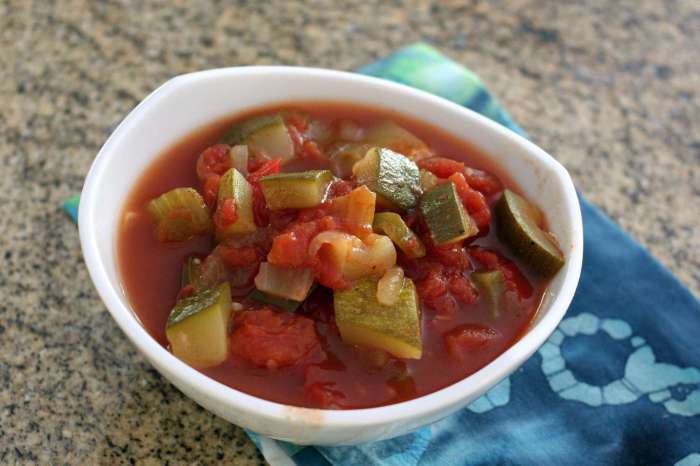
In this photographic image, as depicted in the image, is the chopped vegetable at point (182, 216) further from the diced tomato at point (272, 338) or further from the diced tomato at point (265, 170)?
the diced tomato at point (272, 338)

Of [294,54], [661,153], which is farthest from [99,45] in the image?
[661,153]

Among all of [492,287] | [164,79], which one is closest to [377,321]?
[492,287]

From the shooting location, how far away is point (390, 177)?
162 cm

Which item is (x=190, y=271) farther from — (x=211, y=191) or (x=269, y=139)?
(x=269, y=139)

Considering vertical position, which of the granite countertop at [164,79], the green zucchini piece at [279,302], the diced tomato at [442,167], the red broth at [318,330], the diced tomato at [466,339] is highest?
the diced tomato at [442,167]

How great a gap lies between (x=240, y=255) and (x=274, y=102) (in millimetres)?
540

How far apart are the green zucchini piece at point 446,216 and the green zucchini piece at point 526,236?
10cm

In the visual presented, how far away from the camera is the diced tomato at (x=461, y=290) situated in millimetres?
1574

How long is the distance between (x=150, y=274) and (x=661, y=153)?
1.72 metres

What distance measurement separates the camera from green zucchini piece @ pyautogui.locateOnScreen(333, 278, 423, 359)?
144 centimetres

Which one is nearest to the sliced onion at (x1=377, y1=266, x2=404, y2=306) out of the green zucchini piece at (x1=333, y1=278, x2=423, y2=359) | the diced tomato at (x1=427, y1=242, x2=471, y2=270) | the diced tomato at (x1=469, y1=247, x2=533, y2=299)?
the green zucchini piece at (x1=333, y1=278, x2=423, y2=359)

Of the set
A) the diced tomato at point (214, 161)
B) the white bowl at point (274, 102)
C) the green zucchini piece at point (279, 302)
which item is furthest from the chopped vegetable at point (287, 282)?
the diced tomato at point (214, 161)

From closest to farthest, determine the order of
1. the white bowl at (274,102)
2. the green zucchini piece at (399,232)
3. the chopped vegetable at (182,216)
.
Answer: the white bowl at (274,102) < the green zucchini piece at (399,232) < the chopped vegetable at (182,216)

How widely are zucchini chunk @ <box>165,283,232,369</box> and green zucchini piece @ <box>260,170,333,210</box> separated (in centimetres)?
23
